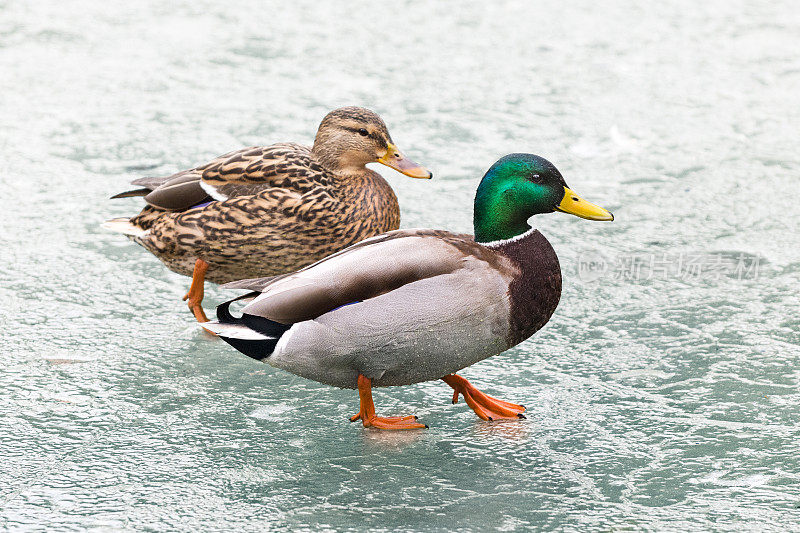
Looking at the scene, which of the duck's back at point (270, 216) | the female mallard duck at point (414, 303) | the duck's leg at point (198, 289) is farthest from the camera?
the duck's leg at point (198, 289)

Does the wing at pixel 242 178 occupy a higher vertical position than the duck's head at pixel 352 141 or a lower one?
lower

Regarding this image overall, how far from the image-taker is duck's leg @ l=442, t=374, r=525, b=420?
3793mm

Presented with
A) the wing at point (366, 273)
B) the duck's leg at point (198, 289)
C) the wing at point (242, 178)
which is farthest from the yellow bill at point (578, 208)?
the duck's leg at point (198, 289)

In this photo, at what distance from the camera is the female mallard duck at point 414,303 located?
3.56 m

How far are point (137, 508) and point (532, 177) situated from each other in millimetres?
1640

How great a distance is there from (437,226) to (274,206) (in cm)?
120

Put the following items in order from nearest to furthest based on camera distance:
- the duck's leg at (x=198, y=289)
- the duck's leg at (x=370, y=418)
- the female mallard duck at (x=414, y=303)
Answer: the female mallard duck at (x=414, y=303) → the duck's leg at (x=370, y=418) → the duck's leg at (x=198, y=289)

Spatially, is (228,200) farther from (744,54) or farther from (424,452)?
(744,54)

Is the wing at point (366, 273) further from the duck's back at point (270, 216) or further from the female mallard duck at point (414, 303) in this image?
the duck's back at point (270, 216)

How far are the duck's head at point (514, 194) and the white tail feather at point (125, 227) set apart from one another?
4.99 ft

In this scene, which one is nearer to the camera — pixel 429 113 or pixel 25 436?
pixel 25 436

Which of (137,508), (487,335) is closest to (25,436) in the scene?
(137,508)

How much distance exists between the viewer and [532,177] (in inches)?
149

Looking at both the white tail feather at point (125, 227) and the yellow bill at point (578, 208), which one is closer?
the yellow bill at point (578, 208)
